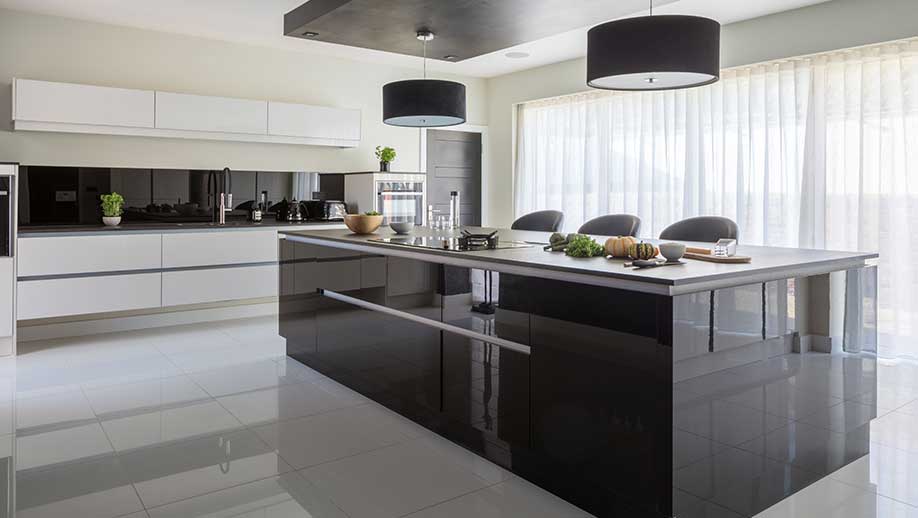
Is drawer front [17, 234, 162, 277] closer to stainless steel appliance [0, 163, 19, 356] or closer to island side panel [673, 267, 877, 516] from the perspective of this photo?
stainless steel appliance [0, 163, 19, 356]

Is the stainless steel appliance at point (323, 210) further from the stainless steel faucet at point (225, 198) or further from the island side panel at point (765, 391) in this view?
the island side panel at point (765, 391)

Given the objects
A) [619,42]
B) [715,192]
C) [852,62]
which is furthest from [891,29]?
[619,42]

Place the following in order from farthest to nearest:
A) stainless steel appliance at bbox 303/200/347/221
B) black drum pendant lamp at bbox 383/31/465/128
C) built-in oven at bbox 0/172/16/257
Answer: stainless steel appliance at bbox 303/200/347/221 → built-in oven at bbox 0/172/16/257 → black drum pendant lamp at bbox 383/31/465/128

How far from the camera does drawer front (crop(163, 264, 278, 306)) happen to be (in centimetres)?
550

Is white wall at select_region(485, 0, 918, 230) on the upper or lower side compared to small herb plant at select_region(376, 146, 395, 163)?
upper

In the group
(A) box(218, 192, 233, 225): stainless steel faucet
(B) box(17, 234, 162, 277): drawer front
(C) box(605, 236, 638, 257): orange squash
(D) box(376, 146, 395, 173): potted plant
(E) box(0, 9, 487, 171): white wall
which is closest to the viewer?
(C) box(605, 236, 638, 257): orange squash

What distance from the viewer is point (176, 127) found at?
5699 millimetres

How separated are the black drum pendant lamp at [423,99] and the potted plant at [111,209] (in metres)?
2.65

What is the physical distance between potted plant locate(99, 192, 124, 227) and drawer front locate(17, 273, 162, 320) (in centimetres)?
52

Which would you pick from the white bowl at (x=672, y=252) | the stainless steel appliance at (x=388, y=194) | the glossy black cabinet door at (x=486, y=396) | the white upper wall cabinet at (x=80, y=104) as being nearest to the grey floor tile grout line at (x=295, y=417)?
the glossy black cabinet door at (x=486, y=396)

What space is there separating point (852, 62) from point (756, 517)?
4.00 meters

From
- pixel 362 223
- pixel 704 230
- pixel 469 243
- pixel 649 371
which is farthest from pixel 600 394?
pixel 362 223

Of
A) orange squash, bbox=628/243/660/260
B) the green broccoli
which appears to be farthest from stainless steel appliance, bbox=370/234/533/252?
orange squash, bbox=628/243/660/260

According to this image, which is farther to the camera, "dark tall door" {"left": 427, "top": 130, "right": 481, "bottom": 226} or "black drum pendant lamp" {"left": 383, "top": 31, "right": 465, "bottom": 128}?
"dark tall door" {"left": 427, "top": 130, "right": 481, "bottom": 226}
